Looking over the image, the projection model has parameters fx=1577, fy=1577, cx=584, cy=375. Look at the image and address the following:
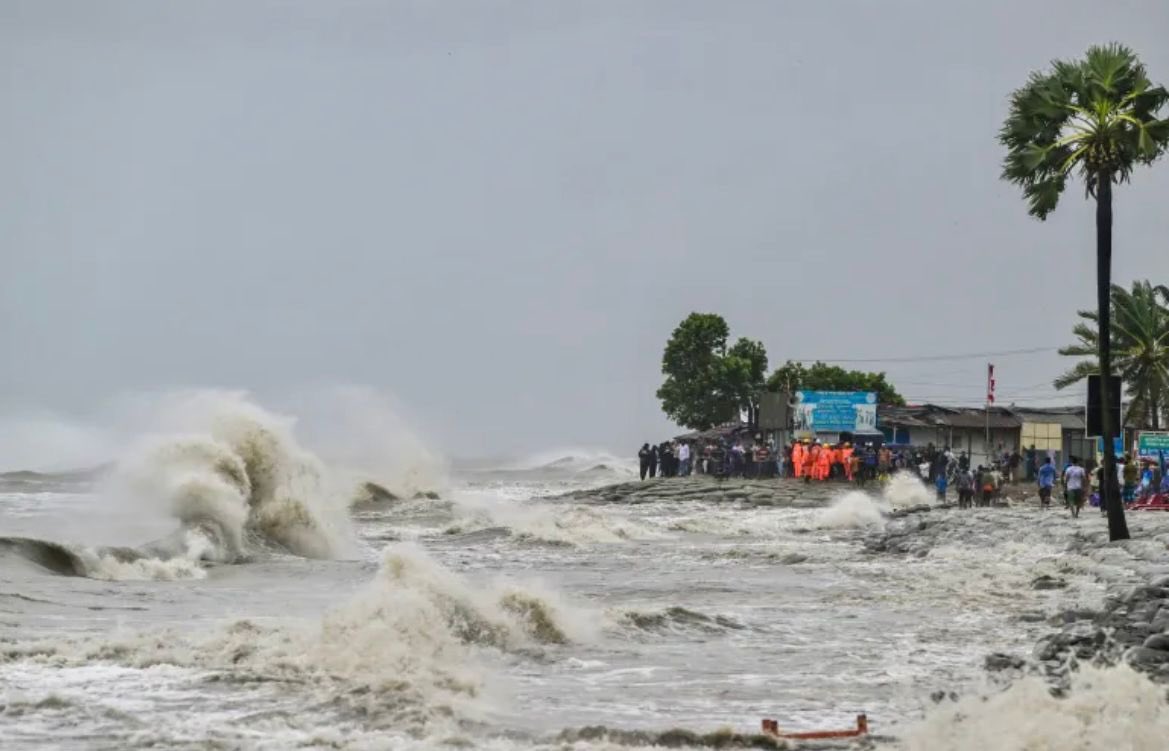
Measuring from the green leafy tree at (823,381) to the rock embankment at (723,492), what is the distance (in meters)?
32.2

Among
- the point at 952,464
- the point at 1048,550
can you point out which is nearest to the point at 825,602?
the point at 1048,550

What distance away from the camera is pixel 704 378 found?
275 ft

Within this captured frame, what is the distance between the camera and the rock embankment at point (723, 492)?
4634cm

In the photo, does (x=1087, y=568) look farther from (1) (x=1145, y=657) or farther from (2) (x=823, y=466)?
(2) (x=823, y=466)

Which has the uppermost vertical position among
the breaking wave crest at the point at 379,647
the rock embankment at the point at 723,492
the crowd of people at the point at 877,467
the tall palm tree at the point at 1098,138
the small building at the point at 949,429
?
the tall palm tree at the point at 1098,138

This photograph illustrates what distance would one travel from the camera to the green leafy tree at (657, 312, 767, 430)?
83375 millimetres

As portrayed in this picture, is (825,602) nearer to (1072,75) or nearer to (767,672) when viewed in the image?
(767,672)

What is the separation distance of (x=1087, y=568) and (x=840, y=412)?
4076 centimetres

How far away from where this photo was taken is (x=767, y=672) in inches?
526

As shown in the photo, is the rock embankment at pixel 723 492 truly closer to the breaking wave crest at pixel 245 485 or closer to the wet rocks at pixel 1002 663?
the breaking wave crest at pixel 245 485

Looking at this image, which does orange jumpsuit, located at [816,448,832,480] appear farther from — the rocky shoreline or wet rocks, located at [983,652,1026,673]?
wet rocks, located at [983,652,1026,673]

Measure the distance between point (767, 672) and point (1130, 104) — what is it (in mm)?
13570

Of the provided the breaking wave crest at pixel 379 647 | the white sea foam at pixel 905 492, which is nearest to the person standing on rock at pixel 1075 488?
the white sea foam at pixel 905 492

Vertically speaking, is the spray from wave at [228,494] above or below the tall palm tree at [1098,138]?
below
